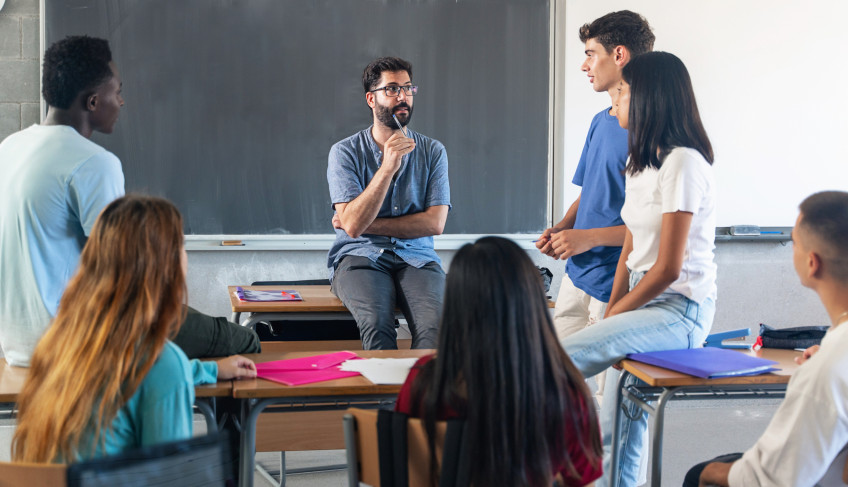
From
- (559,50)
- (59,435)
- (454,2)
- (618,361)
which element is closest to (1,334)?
(59,435)

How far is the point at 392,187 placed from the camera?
3064mm

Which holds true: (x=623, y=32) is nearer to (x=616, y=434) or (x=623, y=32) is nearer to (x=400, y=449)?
(x=616, y=434)

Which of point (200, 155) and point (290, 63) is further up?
point (290, 63)

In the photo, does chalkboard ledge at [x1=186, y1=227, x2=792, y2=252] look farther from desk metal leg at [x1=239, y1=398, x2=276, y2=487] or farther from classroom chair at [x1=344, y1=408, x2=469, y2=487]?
classroom chair at [x1=344, y1=408, x2=469, y2=487]

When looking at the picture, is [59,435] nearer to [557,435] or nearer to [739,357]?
[557,435]

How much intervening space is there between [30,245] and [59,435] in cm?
78

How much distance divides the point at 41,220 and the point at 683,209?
5.49 ft

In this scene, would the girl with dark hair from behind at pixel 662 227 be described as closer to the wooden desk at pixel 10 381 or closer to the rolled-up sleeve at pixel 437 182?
the rolled-up sleeve at pixel 437 182

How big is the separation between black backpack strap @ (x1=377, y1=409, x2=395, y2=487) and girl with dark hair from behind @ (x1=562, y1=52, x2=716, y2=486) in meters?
0.86

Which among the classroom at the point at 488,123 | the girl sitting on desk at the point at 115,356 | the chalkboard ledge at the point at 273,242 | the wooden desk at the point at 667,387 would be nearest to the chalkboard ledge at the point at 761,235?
the classroom at the point at 488,123

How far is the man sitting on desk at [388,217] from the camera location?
107 inches

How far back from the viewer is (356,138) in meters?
3.15

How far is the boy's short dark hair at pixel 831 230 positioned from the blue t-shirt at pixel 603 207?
100cm

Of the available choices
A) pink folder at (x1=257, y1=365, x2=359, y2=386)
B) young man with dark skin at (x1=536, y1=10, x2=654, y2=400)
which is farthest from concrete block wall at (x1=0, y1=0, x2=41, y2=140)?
young man with dark skin at (x1=536, y1=10, x2=654, y2=400)
